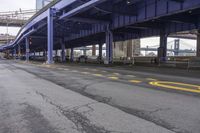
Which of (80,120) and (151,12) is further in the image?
(151,12)

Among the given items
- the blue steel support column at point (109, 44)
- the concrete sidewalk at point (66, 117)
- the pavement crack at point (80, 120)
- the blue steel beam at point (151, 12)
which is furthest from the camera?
the blue steel support column at point (109, 44)

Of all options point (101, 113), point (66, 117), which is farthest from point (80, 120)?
point (101, 113)

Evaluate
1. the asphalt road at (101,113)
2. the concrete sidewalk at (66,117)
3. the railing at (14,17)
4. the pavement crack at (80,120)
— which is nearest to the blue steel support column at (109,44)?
the asphalt road at (101,113)

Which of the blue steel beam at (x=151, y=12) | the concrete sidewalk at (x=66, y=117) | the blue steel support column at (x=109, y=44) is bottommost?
the concrete sidewalk at (x=66, y=117)

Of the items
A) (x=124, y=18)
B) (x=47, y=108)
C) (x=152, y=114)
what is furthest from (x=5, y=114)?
(x=124, y=18)

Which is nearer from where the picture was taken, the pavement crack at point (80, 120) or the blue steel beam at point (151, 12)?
the pavement crack at point (80, 120)

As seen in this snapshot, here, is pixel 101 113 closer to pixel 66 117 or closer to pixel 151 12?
pixel 66 117

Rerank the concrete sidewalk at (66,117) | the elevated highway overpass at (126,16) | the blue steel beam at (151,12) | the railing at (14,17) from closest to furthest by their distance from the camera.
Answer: the concrete sidewalk at (66,117), the blue steel beam at (151,12), the elevated highway overpass at (126,16), the railing at (14,17)

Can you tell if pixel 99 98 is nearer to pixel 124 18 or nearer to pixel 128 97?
pixel 128 97

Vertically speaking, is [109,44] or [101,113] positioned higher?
[109,44]

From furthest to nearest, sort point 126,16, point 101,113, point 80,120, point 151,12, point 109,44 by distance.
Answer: point 109,44 < point 126,16 < point 151,12 < point 101,113 < point 80,120

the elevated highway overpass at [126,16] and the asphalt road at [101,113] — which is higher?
the elevated highway overpass at [126,16]

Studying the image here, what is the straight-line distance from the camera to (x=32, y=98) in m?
9.23

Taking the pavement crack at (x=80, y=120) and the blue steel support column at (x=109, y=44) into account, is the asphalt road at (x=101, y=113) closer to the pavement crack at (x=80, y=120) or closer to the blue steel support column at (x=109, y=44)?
the pavement crack at (x=80, y=120)
